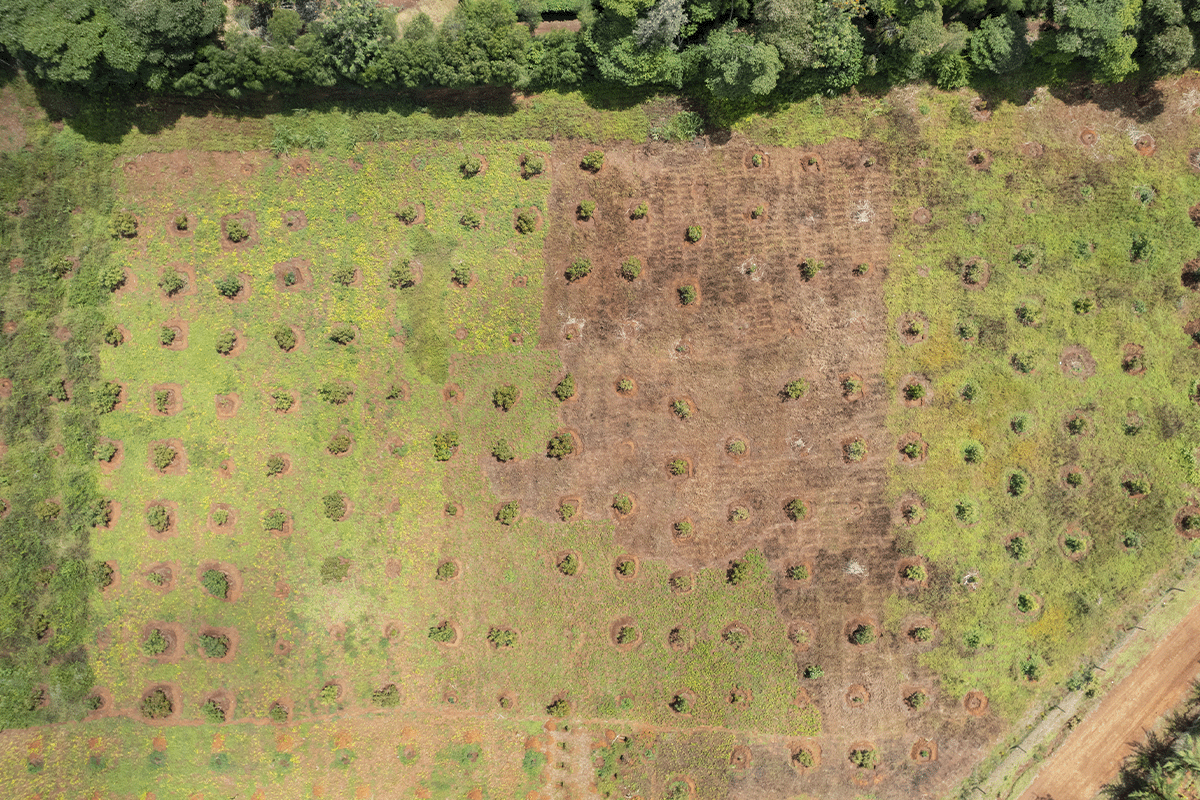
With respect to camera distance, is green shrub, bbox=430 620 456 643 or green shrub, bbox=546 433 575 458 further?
green shrub, bbox=546 433 575 458

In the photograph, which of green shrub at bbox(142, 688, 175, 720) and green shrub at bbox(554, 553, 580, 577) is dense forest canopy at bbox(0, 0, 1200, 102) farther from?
green shrub at bbox(142, 688, 175, 720)

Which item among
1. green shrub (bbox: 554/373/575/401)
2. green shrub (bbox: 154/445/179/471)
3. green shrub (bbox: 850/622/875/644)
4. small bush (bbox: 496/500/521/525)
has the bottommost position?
green shrub (bbox: 850/622/875/644)

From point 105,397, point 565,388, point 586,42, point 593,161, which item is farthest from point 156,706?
point 586,42

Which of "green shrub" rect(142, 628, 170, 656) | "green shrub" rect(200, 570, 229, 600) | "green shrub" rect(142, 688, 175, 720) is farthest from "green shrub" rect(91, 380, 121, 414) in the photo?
"green shrub" rect(142, 688, 175, 720)

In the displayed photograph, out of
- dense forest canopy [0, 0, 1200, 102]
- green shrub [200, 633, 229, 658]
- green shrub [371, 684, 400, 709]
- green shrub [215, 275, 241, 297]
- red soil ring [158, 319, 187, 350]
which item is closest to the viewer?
dense forest canopy [0, 0, 1200, 102]

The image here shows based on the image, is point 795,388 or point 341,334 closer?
point 341,334

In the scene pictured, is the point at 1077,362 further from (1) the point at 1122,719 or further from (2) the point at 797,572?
(1) the point at 1122,719
